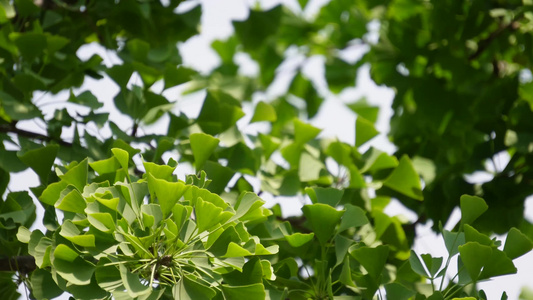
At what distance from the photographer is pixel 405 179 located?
1.00 m

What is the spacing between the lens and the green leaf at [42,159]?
79cm

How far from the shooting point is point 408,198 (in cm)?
114

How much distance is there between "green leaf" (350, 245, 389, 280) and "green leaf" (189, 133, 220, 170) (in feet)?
0.78

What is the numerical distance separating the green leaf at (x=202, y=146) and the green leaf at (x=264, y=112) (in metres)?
0.18

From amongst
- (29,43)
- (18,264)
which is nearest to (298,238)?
(18,264)

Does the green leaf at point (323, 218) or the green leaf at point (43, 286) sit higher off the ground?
the green leaf at point (323, 218)

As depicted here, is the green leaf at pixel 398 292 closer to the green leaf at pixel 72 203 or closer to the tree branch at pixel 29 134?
the green leaf at pixel 72 203

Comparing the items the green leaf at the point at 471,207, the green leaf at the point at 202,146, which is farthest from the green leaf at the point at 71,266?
the green leaf at the point at 471,207

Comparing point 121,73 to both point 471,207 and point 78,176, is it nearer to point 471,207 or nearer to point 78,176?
point 78,176

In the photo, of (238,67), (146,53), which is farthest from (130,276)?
(238,67)

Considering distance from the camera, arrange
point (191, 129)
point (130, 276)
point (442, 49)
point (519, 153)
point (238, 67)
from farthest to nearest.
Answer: point (238, 67) < point (442, 49) < point (519, 153) < point (191, 129) < point (130, 276)

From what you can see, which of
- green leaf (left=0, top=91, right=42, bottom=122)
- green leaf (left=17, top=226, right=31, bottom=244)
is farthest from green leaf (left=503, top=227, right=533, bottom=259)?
green leaf (left=0, top=91, right=42, bottom=122)

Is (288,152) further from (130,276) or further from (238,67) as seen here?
(238,67)

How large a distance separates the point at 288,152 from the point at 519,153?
0.42m
